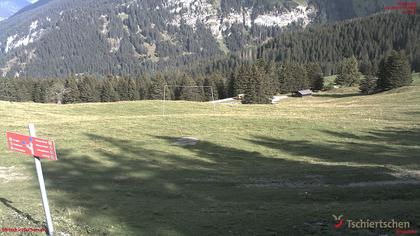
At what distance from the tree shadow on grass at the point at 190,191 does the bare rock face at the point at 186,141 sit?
2012 mm

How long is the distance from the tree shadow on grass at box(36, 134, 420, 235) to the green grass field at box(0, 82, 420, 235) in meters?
0.07

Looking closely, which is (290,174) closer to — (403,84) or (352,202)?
(352,202)

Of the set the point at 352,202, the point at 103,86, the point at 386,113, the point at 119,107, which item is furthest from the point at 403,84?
the point at 352,202

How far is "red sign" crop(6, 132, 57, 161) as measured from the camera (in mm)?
12578

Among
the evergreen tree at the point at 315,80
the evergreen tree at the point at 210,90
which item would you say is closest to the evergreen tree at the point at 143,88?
the evergreen tree at the point at 210,90

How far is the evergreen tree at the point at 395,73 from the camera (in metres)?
131

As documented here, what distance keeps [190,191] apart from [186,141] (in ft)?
69.6

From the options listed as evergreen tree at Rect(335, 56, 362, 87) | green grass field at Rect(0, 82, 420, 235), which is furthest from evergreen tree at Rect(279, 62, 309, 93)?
green grass field at Rect(0, 82, 420, 235)

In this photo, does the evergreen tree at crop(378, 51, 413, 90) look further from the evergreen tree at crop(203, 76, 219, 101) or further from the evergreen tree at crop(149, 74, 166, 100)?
the evergreen tree at crop(149, 74, 166, 100)

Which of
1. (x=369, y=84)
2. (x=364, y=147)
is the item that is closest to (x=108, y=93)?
(x=369, y=84)

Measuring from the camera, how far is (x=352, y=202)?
18.3 metres

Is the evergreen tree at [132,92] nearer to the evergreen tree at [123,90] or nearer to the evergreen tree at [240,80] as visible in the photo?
the evergreen tree at [123,90]

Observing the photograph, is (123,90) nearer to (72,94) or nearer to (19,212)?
(72,94)

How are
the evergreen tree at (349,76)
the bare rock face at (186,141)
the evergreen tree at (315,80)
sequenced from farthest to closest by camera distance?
the evergreen tree at (349,76) < the evergreen tree at (315,80) < the bare rock face at (186,141)
